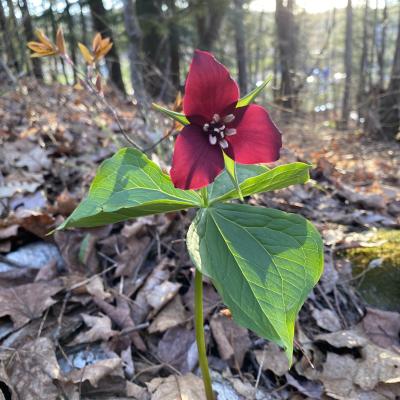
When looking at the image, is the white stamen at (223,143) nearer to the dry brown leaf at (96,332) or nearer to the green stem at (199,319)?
the green stem at (199,319)

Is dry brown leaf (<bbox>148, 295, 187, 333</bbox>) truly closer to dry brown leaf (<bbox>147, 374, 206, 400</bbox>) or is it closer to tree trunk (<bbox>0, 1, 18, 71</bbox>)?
dry brown leaf (<bbox>147, 374, 206, 400</bbox>)

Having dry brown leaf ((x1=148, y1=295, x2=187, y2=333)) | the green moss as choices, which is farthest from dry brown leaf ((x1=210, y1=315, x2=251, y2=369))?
the green moss

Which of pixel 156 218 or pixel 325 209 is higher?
pixel 156 218

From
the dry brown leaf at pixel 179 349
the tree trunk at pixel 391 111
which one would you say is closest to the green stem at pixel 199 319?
the dry brown leaf at pixel 179 349

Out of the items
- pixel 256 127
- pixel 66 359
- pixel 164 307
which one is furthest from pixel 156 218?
pixel 256 127

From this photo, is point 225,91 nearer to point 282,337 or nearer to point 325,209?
point 282,337

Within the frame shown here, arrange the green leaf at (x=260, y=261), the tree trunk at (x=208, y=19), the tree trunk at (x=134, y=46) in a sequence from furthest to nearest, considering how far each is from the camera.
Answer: the tree trunk at (x=208, y=19) < the tree trunk at (x=134, y=46) < the green leaf at (x=260, y=261)

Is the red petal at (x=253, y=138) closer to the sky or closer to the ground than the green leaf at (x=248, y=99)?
closer to the ground
